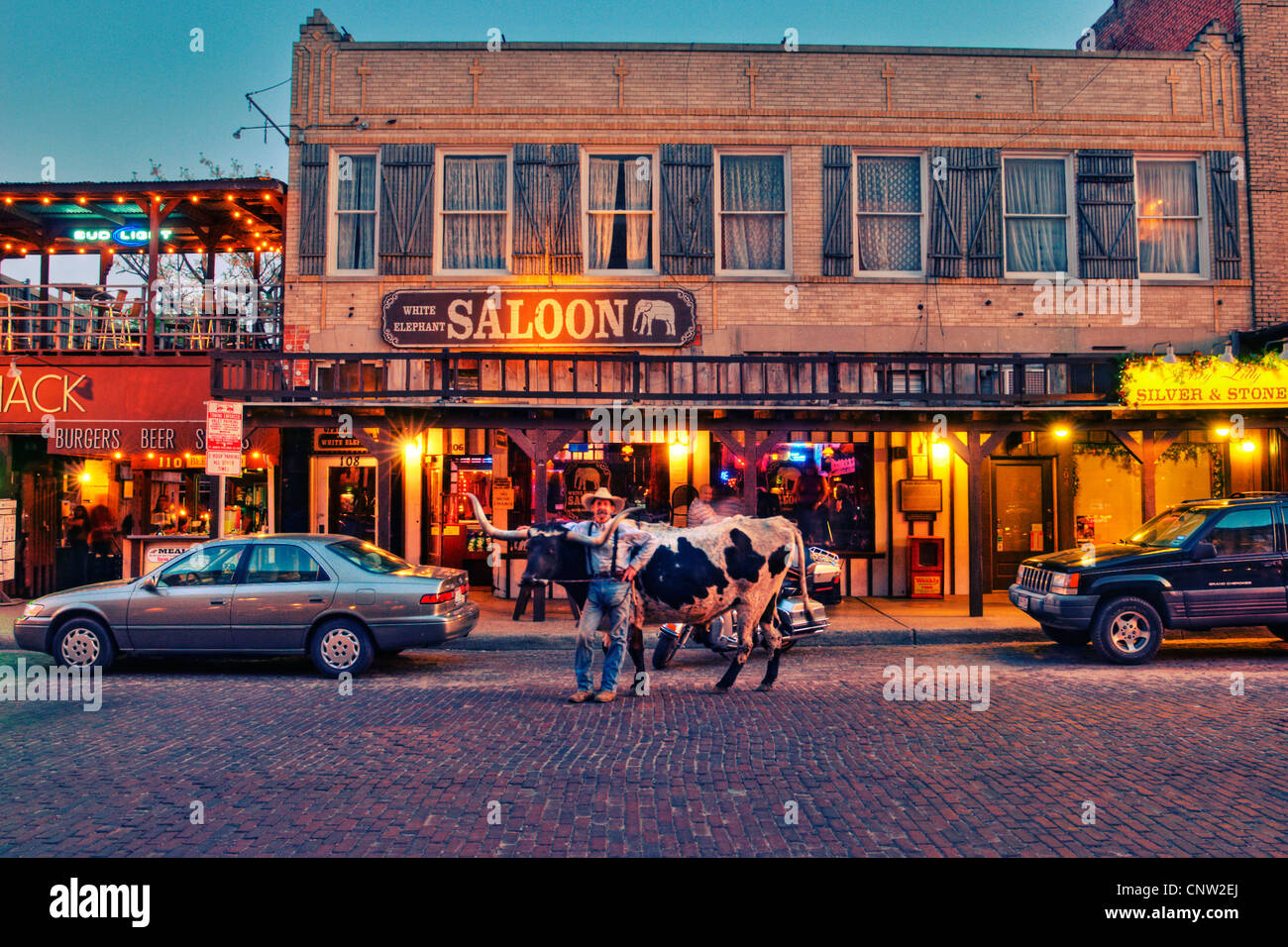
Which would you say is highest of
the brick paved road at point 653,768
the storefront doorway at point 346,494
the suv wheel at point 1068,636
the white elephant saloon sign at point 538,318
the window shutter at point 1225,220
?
the window shutter at point 1225,220

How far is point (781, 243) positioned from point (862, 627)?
8230 mm

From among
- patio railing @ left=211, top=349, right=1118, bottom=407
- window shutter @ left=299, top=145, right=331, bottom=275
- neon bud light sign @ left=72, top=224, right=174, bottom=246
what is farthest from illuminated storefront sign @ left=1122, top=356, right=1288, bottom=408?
neon bud light sign @ left=72, top=224, right=174, bottom=246

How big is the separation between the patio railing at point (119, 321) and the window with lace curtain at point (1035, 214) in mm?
15263

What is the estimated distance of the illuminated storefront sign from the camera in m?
12.8

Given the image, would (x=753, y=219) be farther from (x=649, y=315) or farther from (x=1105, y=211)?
(x=1105, y=211)

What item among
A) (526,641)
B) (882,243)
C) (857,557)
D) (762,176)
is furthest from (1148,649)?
(762,176)

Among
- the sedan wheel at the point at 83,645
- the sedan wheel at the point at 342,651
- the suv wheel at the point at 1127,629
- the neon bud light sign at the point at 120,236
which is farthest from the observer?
the neon bud light sign at the point at 120,236

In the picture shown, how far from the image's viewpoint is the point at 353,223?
1666cm

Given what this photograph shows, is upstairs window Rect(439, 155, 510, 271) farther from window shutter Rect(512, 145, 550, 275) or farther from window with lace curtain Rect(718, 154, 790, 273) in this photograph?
window with lace curtain Rect(718, 154, 790, 273)

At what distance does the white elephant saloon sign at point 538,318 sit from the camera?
1606cm

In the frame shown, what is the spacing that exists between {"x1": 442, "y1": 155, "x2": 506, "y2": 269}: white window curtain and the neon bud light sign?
20.7 ft

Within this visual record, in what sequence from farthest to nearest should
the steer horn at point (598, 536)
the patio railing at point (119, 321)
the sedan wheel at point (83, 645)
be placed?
the patio railing at point (119, 321), the sedan wheel at point (83, 645), the steer horn at point (598, 536)

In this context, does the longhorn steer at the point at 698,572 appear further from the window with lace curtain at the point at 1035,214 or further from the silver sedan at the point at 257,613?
the window with lace curtain at the point at 1035,214

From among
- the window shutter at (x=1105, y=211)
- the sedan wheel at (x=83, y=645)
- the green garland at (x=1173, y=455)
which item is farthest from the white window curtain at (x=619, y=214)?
the sedan wheel at (x=83, y=645)
